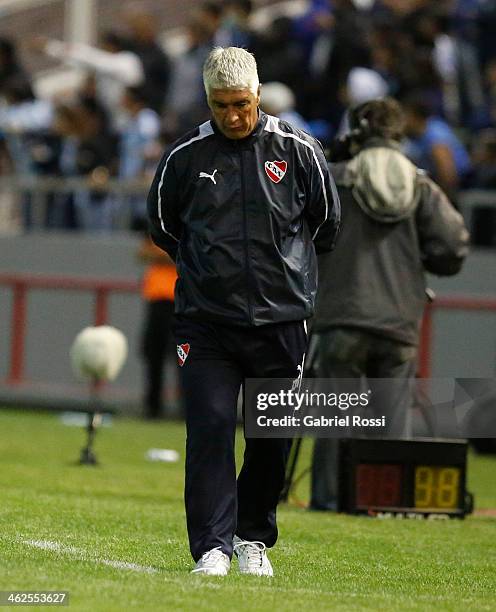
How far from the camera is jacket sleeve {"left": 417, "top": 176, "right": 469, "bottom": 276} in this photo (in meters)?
10.3

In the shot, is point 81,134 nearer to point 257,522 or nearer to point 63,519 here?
point 63,519

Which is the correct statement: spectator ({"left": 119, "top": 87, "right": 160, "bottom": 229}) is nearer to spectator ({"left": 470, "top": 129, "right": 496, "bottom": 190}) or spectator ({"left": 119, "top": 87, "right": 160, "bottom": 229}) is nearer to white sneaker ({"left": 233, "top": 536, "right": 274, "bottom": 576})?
spectator ({"left": 470, "top": 129, "right": 496, "bottom": 190})

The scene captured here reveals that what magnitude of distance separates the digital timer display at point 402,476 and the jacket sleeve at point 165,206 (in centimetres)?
335

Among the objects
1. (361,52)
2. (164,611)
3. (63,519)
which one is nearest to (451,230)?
(63,519)

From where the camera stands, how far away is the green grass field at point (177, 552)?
21.1ft

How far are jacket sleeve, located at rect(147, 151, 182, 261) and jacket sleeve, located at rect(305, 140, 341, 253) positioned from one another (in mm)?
584

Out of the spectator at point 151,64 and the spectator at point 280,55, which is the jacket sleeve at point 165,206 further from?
the spectator at point 151,64

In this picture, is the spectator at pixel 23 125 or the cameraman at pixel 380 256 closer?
the cameraman at pixel 380 256

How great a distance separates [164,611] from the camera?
593 cm

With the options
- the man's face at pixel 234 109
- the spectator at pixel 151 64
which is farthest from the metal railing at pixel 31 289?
the man's face at pixel 234 109

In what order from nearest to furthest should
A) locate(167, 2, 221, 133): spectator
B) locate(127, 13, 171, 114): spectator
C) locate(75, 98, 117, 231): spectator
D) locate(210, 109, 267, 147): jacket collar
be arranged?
locate(210, 109, 267, 147): jacket collar < locate(167, 2, 221, 133): spectator < locate(75, 98, 117, 231): spectator < locate(127, 13, 171, 114): spectator

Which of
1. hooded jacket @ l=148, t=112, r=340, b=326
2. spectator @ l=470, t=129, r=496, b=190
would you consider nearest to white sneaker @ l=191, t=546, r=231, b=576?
hooded jacket @ l=148, t=112, r=340, b=326

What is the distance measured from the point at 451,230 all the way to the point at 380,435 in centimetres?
144

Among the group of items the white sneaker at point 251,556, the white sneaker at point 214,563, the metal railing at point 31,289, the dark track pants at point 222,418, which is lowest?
the metal railing at point 31,289
